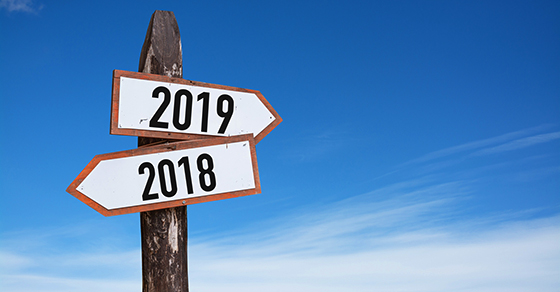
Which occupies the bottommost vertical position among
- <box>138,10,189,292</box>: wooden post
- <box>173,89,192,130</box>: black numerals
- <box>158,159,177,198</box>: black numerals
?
<box>138,10,189,292</box>: wooden post

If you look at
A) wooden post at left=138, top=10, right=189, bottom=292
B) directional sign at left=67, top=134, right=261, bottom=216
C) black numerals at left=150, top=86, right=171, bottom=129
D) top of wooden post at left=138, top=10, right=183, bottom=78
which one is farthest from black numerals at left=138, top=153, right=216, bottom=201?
top of wooden post at left=138, top=10, right=183, bottom=78

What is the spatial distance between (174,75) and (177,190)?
42.6 inches

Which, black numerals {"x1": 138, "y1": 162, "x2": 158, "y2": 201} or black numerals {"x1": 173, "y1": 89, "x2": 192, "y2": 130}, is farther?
black numerals {"x1": 173, "y1": 89, "x2": 192, "y2": 130}

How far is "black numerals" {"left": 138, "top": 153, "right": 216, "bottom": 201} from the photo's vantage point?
10.8 ft

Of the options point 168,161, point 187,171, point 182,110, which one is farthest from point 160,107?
point 187,171

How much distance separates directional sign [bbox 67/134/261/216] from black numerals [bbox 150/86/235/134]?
193 millimetres

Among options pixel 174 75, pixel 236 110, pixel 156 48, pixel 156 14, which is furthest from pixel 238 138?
pixel 156 14

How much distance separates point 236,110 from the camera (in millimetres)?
3709

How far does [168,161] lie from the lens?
10.9 feet

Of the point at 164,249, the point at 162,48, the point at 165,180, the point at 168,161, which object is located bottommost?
the point at 164,249

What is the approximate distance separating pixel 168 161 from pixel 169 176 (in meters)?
0.12

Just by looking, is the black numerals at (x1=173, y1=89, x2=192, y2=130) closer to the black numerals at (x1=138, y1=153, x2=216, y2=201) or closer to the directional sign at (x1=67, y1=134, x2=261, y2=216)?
the directional sign at (x1=67, y1=134, x2=261, y2=216)

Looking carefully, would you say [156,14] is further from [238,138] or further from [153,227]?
[153,227]

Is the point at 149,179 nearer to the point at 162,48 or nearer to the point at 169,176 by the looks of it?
the point at 169,176
